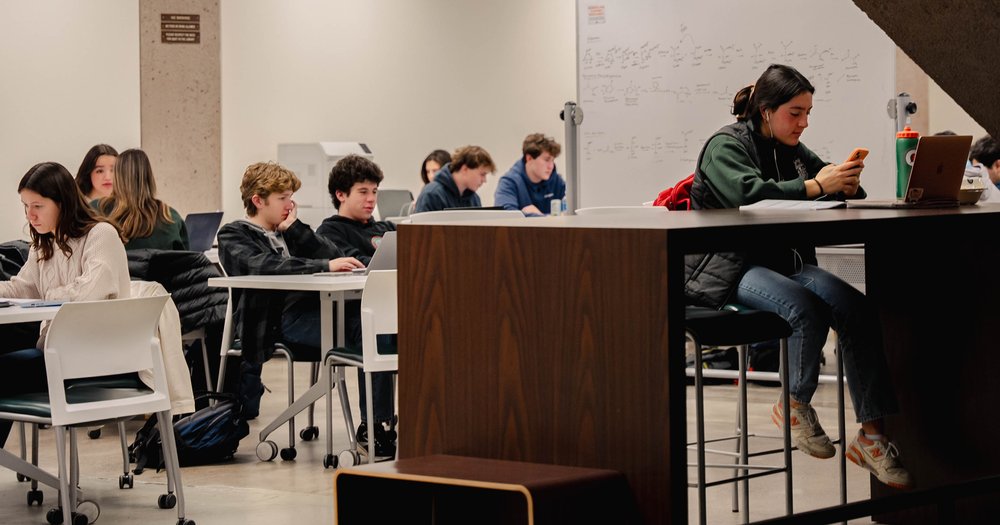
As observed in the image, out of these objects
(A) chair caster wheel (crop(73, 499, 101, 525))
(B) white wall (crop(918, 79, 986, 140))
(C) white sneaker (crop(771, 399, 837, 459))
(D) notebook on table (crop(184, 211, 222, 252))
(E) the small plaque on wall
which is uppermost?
(E) the small plaque on wall

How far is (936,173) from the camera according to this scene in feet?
11.7

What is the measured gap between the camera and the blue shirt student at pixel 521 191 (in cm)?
894

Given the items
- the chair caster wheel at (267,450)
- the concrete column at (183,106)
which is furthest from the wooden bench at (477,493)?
the concrete column at (183,106)

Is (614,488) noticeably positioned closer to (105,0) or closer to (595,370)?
(595,370)

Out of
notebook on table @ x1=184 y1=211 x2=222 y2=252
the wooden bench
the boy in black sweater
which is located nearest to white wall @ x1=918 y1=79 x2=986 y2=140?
the boy in black sweater

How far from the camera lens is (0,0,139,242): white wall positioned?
881 cm

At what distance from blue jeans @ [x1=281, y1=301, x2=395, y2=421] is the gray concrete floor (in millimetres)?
365

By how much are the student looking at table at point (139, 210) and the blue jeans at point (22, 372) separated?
5.65 ft

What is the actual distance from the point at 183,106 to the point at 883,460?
23.6ft

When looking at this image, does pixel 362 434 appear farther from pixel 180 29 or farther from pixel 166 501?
pixel 180 29

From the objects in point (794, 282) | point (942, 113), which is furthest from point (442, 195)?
point (794, 282)

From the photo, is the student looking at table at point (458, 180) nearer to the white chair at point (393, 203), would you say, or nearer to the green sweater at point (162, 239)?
the white chair at point (393, 203)

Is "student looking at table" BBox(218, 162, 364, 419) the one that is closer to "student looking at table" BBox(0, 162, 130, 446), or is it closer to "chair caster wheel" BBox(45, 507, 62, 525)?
"student looking at table" BBox(0, 162, 130, 446)

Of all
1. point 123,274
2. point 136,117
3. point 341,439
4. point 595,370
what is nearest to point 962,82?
point 595,370
